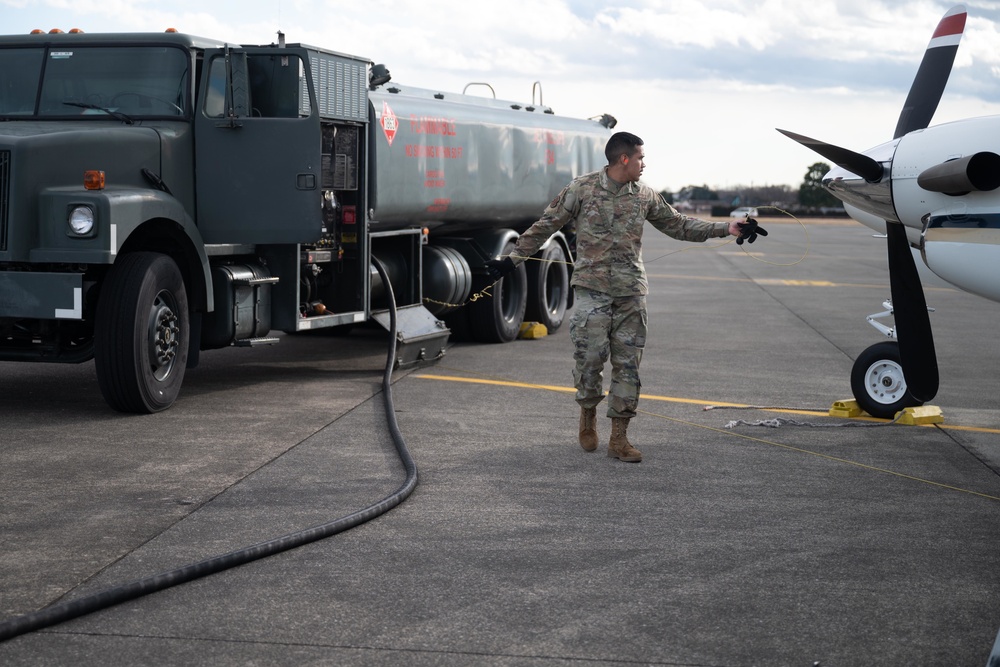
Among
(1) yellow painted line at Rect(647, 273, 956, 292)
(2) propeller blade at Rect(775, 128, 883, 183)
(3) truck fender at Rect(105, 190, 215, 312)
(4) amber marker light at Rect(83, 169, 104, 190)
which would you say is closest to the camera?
(2) propeller blade at Rect(775, 128, 883, 183)

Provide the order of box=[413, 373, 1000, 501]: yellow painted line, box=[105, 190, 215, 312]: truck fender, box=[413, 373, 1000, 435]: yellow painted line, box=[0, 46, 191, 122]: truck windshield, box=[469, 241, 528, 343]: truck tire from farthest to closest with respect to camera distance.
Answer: box=[469, 241, 528, 343]: truck tire < box=[0, 46, 191, 122]: truck windshield < box=[413, 373, 1000, 435]: yellow painted line < box=[105, 190, 215, 312]: truck fender < box=[413, 373, 1000, 501]: yellow painted line

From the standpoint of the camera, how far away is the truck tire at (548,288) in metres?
15.2

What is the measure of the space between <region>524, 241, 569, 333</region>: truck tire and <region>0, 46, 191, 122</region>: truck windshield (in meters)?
5.84

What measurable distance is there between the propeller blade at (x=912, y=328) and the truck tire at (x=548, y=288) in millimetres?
7193

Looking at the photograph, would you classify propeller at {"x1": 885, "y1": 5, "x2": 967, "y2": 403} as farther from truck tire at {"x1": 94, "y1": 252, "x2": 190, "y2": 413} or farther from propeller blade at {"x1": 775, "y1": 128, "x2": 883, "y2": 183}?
truck tire at {"x1": 94, "y1": 252, "x2": 190, "y2": 413}

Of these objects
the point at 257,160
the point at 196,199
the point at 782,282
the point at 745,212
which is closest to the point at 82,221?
the point at 196,199

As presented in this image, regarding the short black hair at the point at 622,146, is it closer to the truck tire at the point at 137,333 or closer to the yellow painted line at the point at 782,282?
the truck tire at the point at 137,333

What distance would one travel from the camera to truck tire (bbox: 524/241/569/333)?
49.7 feet

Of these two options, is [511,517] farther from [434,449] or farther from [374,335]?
[374,335]

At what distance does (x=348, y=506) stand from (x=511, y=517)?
2.70ft

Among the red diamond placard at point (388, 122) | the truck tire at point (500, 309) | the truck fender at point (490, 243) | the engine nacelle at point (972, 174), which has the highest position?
the red diamond placard at point (388, 122)

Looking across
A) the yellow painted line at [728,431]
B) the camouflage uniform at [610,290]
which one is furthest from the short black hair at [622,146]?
the yellow painted line at [728,431]

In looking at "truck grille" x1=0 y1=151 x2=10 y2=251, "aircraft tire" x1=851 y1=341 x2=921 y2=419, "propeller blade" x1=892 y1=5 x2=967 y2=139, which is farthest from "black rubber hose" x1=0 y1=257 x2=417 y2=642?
"aircraft tire" x1=851 y1=341 x2=921 y2=419

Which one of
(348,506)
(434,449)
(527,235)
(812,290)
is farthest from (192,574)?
(812,290)
